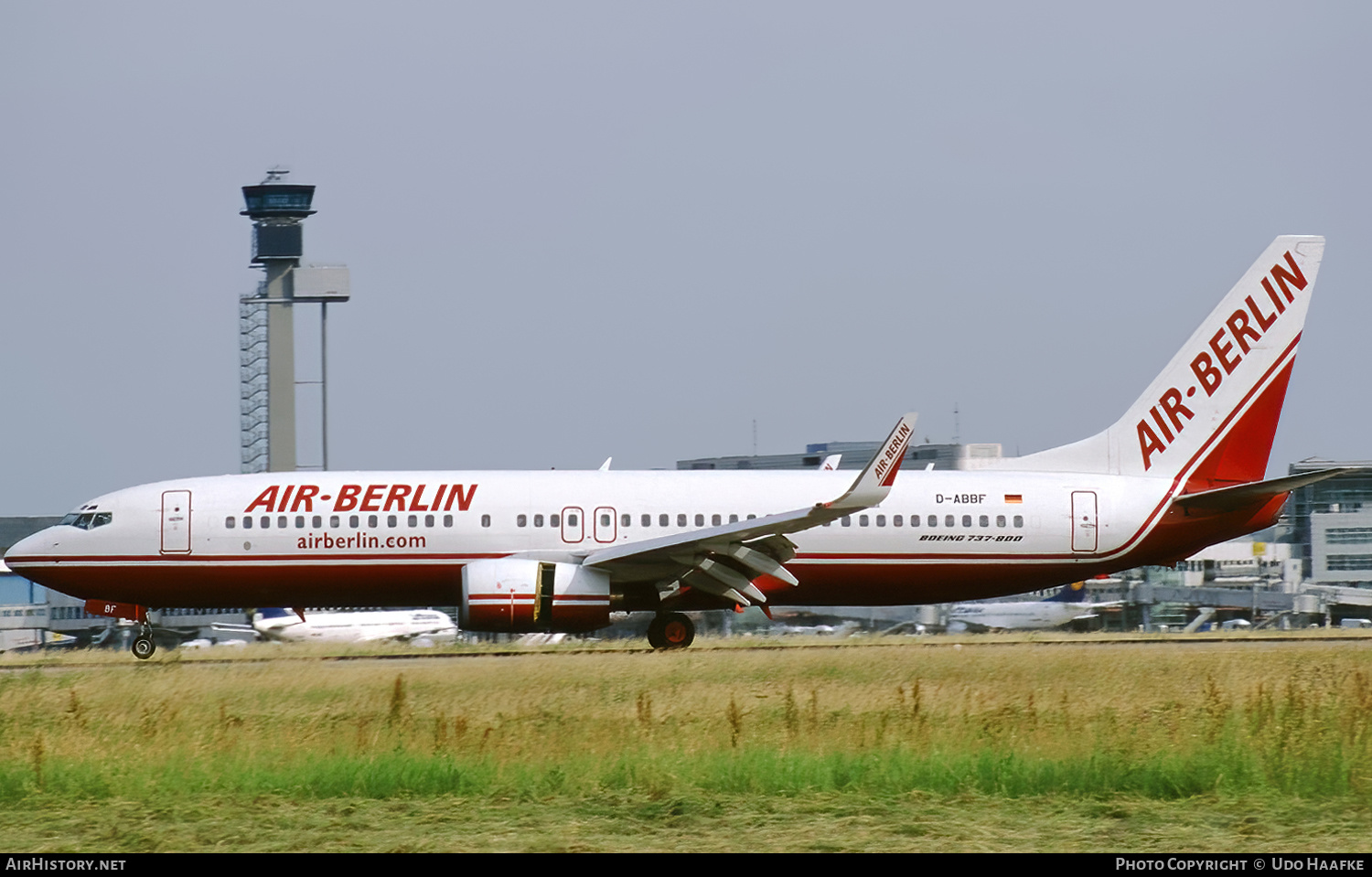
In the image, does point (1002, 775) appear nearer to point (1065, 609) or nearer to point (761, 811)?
point (761, 811)

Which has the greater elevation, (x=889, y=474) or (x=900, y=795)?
(x=889, y=474)

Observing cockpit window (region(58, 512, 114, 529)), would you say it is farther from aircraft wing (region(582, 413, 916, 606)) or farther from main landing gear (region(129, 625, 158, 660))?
aircraft wing (region(582, 413, 916, 606))

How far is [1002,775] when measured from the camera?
11.9 meters

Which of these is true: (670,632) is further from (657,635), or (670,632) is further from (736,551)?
(736,551)

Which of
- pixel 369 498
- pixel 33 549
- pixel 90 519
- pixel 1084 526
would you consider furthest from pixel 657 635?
pixel 33 549

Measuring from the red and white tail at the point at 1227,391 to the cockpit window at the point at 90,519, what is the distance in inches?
671

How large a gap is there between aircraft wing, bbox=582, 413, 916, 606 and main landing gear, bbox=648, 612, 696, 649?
1.84 feet

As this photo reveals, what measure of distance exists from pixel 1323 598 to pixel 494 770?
4136 cm


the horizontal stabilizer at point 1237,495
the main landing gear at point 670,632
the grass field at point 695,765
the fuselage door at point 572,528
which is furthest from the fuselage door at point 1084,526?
the grass field at point 695,765

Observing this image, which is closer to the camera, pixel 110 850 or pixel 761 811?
pixel 110 850

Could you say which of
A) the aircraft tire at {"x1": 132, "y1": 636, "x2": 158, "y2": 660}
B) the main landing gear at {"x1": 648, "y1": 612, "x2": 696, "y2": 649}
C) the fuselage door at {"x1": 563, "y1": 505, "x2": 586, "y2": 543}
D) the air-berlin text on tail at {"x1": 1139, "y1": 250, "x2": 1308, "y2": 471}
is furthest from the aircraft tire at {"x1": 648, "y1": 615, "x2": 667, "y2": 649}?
the air-berlin text on tail at {"x1": 1139, "y1": 250, "x2": 1308, "y2": 471}

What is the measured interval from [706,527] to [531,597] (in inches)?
143
